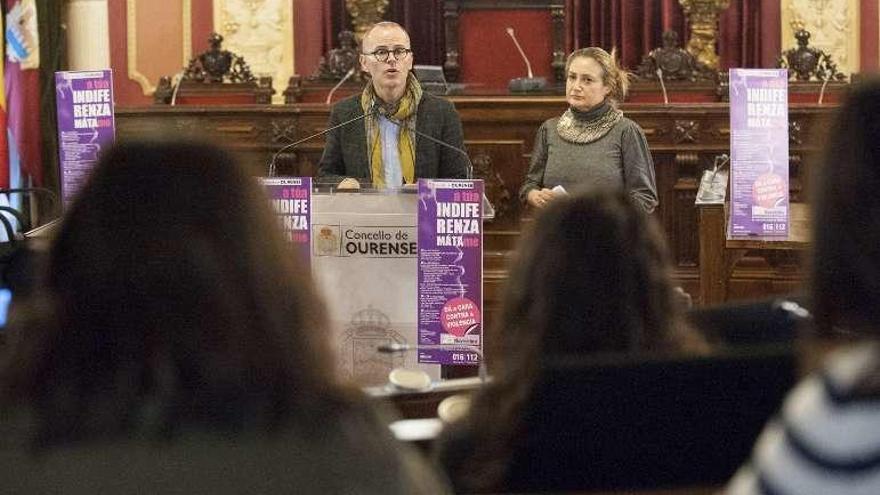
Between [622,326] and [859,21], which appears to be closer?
[622,326]

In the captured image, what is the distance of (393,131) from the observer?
14.7 feet

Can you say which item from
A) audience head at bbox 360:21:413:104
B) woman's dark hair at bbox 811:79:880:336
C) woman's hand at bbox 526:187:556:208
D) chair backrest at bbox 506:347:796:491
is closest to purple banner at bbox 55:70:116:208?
audience head at bbox 360:21:413:104

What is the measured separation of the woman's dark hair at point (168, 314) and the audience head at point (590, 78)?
330 cm

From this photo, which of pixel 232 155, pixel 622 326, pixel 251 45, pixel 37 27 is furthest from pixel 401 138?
pixel 251 45

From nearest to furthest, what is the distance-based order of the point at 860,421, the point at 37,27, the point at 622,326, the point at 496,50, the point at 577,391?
the point at 860,421 < the point at 577,391 < the point at 622,326 < the point at 37,27 < the point at 496,50

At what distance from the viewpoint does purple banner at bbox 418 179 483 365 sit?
381 cm

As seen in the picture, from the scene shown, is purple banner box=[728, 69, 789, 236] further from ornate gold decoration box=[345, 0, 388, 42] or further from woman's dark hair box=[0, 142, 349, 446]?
ornate gold decoration box=[345, 0, 388, 42]

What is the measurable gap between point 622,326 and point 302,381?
565 mm

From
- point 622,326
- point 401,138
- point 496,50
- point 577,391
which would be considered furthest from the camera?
point 496,50

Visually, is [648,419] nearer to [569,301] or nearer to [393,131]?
[569,301]

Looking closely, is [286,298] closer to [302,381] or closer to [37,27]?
[302,381]

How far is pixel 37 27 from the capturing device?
868 centimetres

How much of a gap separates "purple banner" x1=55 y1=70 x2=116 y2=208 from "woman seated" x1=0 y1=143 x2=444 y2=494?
11.6ft

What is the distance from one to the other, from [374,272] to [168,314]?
8.52 feet
